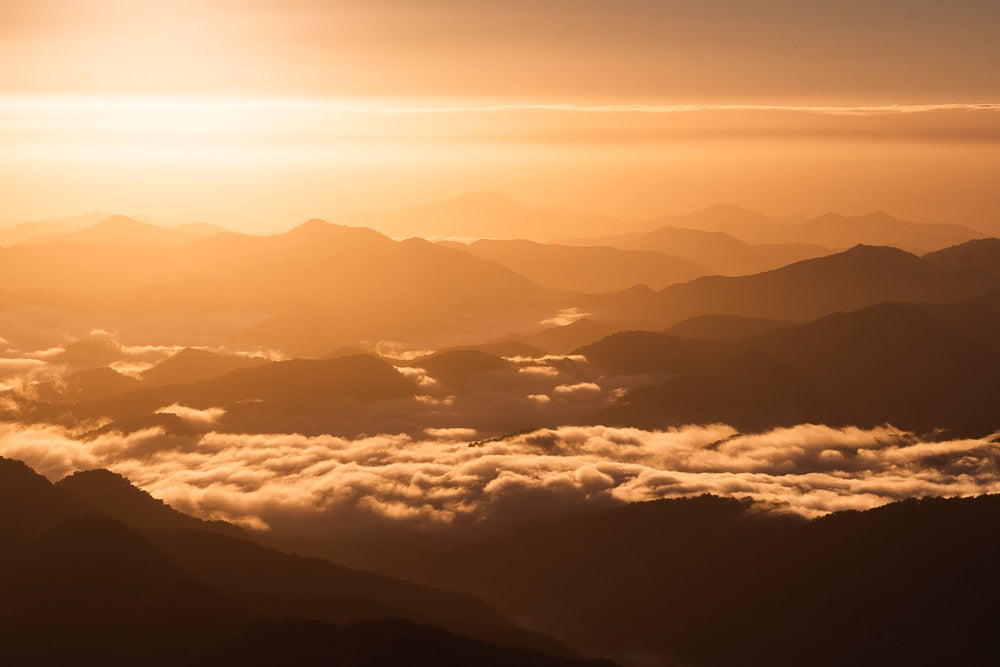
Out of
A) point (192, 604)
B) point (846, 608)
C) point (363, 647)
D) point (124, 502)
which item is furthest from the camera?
point (124, 502)

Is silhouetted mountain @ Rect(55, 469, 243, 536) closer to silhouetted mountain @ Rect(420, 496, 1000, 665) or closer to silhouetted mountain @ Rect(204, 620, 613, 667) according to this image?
silhouetted mountain @ Rect(204, 620, 613, 667)

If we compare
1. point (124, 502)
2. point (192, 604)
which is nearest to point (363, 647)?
point (192, 604)

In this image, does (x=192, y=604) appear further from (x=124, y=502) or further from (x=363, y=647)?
(x=124, y=502)

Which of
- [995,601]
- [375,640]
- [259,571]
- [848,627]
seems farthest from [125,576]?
[995,601]

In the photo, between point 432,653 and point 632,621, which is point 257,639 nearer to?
point 432,653

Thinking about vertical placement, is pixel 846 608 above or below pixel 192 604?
below

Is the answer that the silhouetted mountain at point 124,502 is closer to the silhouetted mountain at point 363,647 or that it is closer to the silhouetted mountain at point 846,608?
the silhouetted mountain at point 363,647

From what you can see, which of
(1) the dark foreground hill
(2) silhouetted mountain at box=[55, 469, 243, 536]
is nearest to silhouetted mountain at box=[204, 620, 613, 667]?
(1) the dark foreground hill

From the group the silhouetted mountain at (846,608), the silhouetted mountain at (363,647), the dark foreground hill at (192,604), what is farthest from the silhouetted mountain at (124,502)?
the silhouetted mountain at (846,608)
